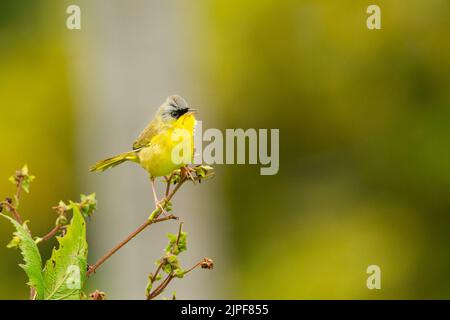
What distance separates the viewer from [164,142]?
209 centimetres

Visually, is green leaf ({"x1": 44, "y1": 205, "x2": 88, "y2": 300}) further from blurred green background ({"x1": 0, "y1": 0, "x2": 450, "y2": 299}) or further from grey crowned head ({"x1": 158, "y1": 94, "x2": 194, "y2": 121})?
blurred green background ({"x1": 0, "y1": 0, "x2": 450, "y2": 299})

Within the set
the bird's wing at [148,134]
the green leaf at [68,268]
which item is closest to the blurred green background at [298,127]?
the bird's wing at [148,134]

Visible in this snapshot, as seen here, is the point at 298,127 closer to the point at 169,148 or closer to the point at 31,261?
the point at 169,148

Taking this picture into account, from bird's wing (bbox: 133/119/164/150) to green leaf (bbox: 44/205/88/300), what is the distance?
893 mm

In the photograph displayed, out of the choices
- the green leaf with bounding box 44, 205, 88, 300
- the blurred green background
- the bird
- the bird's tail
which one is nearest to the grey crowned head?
the bird

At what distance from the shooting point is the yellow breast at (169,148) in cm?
197

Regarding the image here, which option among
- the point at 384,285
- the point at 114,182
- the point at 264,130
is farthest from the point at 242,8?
the point at 384,285

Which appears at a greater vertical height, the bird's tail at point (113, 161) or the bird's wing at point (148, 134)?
the bird's wing at point (148, 134)

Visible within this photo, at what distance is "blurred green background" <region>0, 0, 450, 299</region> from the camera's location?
5.89 meters

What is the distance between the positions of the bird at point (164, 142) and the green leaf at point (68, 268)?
64 centimetres

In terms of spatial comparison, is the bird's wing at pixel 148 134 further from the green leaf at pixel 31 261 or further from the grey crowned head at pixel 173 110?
the green leaf at pixel 31 261

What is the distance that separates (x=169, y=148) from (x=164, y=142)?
36 mm

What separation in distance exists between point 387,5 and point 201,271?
2215 millimetres
